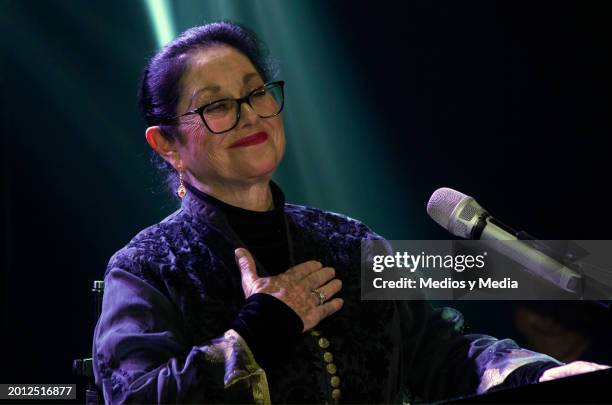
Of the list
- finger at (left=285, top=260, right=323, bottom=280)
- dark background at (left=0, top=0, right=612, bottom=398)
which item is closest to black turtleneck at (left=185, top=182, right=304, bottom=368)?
finger at (left=285, top=260, right=323, bottom=280)

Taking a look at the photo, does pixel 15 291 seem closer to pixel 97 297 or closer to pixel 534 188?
pixel 97 297

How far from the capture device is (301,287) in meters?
1.58

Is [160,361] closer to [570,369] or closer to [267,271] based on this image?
[267,271]

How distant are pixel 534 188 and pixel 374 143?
0.66 meters

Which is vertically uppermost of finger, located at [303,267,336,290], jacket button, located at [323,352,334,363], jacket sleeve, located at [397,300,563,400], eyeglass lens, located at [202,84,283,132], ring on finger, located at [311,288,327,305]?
eyeglass lens, located at [202,84,283,132]

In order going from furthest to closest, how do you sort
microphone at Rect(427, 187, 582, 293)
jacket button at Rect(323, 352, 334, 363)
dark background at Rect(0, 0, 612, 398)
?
dark background at Rect(0, 0, 612, 398) → jacket button at Rect(323, 352, 334, 363) → microphone at Rect(427, 187, 582, 293)

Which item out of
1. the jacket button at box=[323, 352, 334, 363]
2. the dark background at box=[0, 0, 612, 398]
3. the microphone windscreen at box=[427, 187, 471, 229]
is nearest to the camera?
the microphone windscreen at box=[427, 187, 471, 229]

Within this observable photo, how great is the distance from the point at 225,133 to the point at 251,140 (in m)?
0.07

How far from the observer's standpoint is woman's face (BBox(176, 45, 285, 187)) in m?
1.77

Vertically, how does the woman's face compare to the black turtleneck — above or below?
above

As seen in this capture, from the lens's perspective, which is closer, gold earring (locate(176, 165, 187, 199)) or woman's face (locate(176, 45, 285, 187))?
woman's face (locate(176, 45, 285, 187))

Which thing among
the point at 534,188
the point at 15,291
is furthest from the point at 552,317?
the point at 15,291

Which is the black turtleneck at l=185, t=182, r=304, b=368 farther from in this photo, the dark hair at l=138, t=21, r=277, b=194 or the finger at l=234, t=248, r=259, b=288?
the dark hair at l=138, t=21, r=277, b=194

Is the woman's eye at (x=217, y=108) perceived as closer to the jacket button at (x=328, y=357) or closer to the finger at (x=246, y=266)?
the finger at (x=246, y=266)
